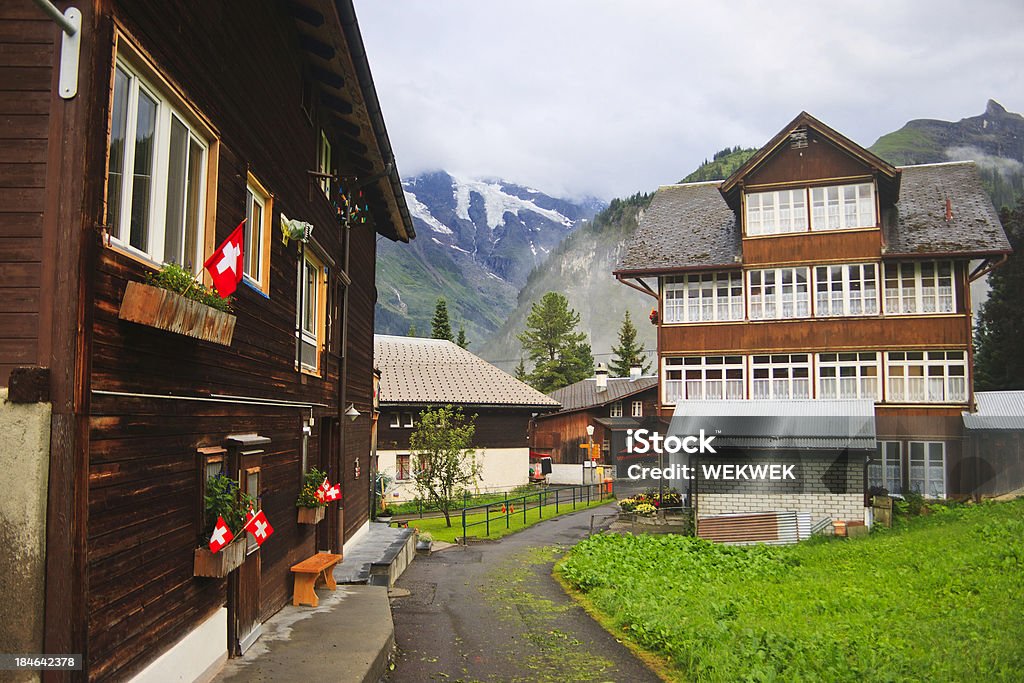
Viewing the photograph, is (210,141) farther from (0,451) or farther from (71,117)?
(0,451)

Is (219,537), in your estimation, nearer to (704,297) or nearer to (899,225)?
(704,297)

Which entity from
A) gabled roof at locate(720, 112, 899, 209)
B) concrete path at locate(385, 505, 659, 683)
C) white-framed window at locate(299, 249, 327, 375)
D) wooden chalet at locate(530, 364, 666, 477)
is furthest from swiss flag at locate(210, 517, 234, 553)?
wooden chalet at locate(530, 364, 666, 477)

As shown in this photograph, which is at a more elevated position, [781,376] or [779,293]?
[779,293]

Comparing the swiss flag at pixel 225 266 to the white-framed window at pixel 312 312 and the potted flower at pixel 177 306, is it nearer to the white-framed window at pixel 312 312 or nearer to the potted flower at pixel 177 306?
the potted flower at pixel 177 306

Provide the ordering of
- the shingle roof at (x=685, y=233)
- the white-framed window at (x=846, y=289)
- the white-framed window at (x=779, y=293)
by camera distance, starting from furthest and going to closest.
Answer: the shingle roof at (x=685, y=233) → the white-framed window at (x=779, y=293) → the white-framed window at (x=846, y=289)

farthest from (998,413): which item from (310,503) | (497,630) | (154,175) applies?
(154,175)

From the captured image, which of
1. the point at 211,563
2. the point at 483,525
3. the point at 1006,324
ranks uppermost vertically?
the point at 1006,324

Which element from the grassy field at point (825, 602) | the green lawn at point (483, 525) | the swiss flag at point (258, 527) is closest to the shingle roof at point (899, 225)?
the green lawn at point (483, 525)

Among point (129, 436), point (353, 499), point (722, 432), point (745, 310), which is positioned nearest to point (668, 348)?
point (745, 310)

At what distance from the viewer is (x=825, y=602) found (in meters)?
12.7

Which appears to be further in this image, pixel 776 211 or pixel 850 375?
pixel 776 211

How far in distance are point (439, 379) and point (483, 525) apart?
1515 cm

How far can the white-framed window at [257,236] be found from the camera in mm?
9633

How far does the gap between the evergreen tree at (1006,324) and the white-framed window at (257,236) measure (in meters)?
48.6
